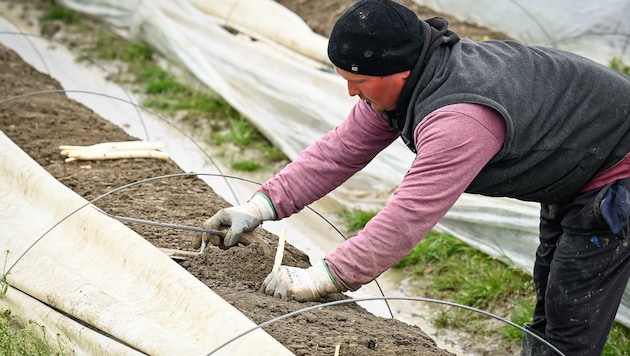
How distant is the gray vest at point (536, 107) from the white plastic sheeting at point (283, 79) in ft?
5.02

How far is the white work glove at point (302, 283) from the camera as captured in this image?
3006mm

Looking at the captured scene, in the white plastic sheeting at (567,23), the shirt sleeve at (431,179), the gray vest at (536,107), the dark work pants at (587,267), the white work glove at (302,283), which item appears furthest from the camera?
the white plastic sheeting at (567,23)

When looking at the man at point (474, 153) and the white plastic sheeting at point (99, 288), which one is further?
the white plastic sheeting at point (99, 288)

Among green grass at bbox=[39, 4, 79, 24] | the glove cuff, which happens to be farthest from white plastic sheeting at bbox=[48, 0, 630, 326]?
the glove cuff

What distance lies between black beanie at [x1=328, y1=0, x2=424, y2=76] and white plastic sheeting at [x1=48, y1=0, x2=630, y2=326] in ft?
7.09

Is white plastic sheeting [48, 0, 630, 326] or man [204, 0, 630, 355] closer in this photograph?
man [204, 0, 630, 355]

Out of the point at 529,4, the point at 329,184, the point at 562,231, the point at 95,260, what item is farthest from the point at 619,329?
the point at 529,4

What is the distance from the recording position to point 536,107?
2.95 metres

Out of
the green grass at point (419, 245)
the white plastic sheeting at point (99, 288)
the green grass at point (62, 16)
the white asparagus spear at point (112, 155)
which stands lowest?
the green grass at point (62, 16)

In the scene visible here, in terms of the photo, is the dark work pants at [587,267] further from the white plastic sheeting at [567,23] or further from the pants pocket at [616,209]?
the white plastic sheeting at [567,23]

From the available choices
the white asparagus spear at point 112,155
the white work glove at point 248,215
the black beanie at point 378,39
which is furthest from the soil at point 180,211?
the black beanie at point 378,39

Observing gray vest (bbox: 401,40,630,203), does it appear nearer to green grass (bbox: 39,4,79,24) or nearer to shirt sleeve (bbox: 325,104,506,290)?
shirt sleeve (bbox: 325,104,506,290)

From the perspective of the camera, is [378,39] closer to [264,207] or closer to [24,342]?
[264,207]

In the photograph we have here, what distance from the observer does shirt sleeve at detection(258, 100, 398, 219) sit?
3.34 metres
